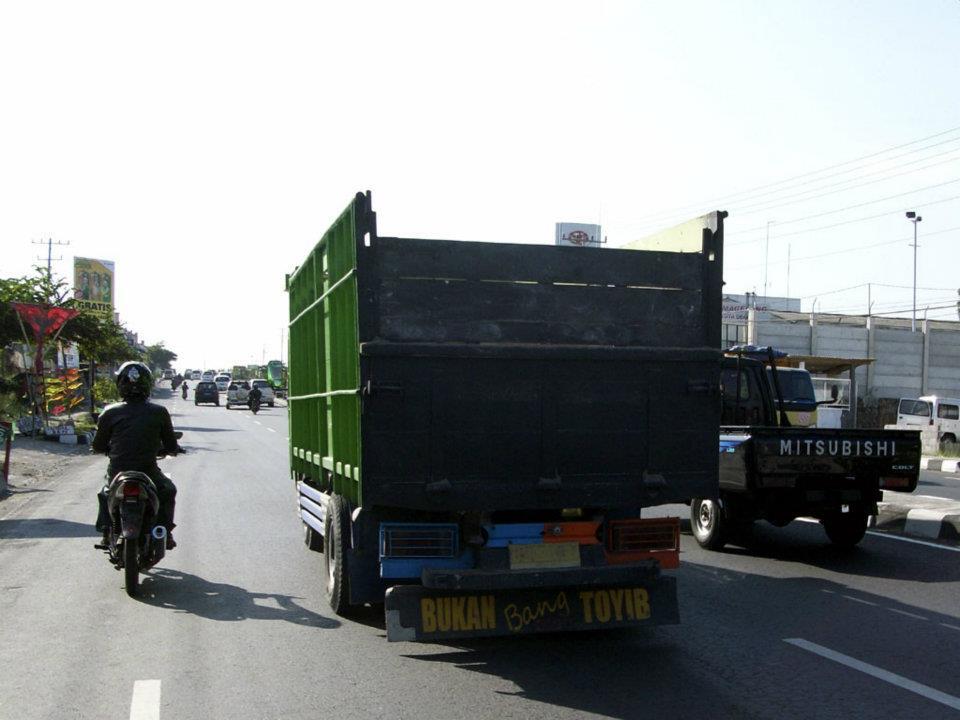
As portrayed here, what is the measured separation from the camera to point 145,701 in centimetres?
524

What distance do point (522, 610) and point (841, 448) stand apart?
502 centimetres

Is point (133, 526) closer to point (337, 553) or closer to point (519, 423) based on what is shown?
point (337, 553)

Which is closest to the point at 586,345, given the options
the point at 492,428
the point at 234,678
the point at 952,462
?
the point at 492,428

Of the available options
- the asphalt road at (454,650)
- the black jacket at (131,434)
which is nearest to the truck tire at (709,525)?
the asphalt road at (454,650)

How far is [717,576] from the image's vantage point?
9.03 metres

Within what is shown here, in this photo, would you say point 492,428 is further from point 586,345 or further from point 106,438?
point 106,438

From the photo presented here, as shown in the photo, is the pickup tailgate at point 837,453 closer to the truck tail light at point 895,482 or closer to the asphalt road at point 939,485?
the truck tail light at point 895,482

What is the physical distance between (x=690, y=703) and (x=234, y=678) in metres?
2.53

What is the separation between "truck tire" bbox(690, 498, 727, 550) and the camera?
33.8ft

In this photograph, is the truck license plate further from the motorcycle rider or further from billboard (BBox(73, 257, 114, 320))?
billboard (BBox(73, 257, 114, 320))

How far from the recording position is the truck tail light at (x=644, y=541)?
638cm

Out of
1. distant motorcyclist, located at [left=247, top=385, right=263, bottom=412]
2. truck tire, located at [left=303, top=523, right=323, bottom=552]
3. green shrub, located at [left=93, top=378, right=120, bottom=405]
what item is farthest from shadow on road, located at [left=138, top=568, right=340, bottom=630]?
distant motorcyclist, located at [left=247, top=385, right=263, bottom=412]

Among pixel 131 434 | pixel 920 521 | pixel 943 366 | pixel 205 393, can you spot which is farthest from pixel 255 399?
pixel 131 434

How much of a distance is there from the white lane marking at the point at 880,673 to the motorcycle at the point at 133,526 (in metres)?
4.85
